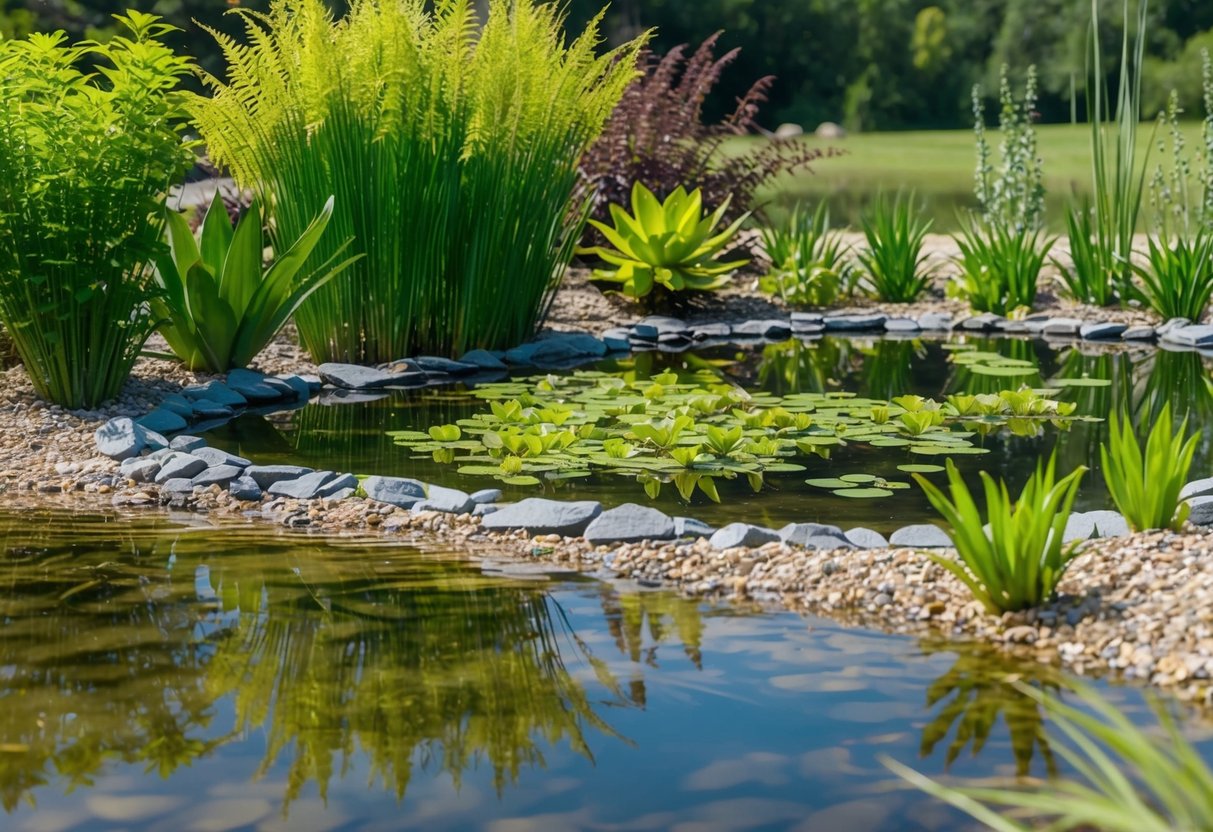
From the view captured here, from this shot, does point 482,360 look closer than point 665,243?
Yes

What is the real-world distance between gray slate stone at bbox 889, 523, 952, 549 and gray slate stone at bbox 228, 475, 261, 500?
1982 mm

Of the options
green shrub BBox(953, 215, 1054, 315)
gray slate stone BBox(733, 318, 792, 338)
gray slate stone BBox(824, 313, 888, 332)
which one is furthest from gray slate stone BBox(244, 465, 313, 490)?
green shrub BBox(953, 215, 1054, 315)

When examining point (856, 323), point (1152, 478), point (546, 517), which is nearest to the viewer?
point (1152, 478)

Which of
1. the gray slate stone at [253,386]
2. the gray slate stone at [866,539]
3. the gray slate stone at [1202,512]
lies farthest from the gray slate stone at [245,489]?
the gray slate stone at [1202,512]

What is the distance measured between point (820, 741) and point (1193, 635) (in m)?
0.93

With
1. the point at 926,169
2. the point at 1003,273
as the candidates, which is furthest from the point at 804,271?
the point at 926,169

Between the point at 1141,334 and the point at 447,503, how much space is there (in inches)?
205

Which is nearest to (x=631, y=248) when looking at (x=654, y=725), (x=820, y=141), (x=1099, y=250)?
(x=1099, y=250)

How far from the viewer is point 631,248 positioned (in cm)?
828

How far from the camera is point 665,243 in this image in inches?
325

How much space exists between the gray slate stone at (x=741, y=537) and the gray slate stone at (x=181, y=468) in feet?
5.99

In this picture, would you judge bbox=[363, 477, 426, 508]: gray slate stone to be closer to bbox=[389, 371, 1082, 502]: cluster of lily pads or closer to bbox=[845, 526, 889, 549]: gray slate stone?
bbox=[389, 371, 1082, 502]: cluster of lily pads

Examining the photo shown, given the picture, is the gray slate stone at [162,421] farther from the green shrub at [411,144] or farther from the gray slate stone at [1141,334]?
the gray slate stone at [1141,334]

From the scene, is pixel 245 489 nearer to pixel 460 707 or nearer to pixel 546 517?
pixel 546 517
